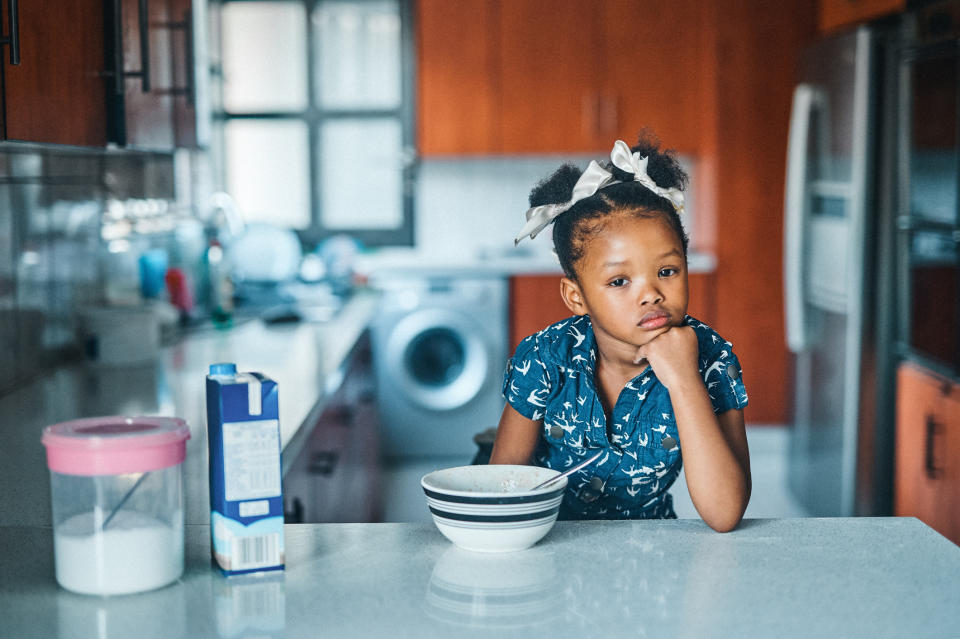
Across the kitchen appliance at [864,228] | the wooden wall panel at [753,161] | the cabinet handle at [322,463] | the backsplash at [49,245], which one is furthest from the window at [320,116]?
the cabinet handle at [322,463]

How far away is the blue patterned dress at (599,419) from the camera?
1.34 m

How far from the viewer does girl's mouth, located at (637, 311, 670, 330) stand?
119cm

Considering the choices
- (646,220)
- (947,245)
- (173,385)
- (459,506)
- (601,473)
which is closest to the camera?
(459,506)

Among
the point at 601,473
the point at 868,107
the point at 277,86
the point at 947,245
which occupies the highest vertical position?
the point at 277,86

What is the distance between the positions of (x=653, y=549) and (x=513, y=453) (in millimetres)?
418

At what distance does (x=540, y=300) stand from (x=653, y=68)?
1.13 m

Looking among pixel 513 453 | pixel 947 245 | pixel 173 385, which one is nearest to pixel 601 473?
pixel 513 453

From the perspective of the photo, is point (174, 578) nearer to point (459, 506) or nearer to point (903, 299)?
point (459, 506)

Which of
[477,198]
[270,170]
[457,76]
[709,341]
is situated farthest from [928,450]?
[270,170]

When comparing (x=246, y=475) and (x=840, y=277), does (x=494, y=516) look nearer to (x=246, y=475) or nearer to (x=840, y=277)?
(x=246, y=475)

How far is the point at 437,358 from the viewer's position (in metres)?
4.57

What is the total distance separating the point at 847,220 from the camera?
327 centimetres

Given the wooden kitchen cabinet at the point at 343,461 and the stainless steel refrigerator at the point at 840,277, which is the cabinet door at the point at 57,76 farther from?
the stainless steel refrigerator at the point at 840,277

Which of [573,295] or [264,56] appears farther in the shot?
[264,56]
